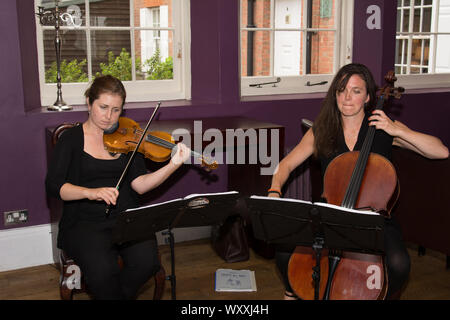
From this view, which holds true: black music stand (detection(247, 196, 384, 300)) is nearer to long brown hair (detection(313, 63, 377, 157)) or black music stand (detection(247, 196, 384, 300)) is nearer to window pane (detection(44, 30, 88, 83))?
long brown hair (detection(313, 63, 377, 157))

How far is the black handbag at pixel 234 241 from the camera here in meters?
3.09

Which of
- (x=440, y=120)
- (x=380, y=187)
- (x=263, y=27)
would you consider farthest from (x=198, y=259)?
(x=440, y=120)

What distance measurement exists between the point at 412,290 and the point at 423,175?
23.8 inches

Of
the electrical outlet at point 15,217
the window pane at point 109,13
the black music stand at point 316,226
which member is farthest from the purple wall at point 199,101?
the black music stand at point 316,226

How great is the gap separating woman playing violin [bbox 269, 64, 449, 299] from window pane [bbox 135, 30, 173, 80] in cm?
129

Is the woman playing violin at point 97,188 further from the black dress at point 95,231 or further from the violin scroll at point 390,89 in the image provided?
the violin scroll at point 390,89

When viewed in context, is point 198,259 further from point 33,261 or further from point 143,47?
point 143,47

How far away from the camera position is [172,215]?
195 cm

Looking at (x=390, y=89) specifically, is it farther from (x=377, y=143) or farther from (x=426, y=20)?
(x=426, y=20)

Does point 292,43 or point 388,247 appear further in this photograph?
point 292,43

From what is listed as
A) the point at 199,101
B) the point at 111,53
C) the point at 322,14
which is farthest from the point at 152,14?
the point at 322,14

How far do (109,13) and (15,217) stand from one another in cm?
129

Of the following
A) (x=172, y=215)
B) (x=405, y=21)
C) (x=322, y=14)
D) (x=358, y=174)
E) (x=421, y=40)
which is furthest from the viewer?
(x=421, y=40)

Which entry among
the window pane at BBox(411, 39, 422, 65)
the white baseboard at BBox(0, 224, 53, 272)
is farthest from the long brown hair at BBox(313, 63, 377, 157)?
the window pane at BBox(411, 39, 422, 65)
